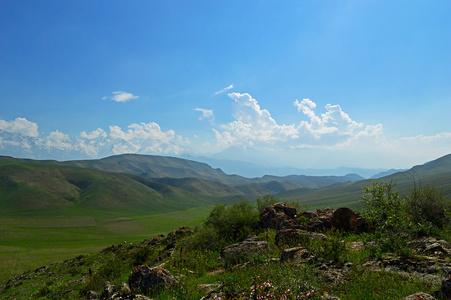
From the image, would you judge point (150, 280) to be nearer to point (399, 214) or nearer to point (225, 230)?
point (225, 230)

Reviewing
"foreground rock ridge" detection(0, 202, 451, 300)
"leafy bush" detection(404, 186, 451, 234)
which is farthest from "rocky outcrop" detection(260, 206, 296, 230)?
"leafy bush" detection(404, 186, 451, 234)

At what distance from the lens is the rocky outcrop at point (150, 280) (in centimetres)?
1245

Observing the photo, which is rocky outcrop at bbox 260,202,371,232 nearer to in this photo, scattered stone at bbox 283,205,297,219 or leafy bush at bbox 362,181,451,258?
scattered stone at bbox 283,205,297,219

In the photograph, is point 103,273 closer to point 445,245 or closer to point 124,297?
point 124,297

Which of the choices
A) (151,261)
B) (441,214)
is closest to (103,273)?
(151,261)

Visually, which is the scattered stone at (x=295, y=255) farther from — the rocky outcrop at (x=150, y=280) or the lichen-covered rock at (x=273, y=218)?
the lichen-covered rock at (x=273, y=218)

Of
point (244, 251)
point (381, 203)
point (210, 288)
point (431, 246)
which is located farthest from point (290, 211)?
point (210, 288)

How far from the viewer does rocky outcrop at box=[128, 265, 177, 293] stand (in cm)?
1245

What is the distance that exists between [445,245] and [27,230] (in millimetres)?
172211

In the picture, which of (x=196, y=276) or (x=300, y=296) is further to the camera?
(x=196, y=276)

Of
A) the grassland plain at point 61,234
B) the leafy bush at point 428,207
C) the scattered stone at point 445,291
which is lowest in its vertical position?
the grassland plain at point 61,234

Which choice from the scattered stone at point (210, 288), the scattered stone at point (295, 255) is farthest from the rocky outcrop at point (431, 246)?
the scattered stone at point (210, 288)

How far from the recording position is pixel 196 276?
1495 cm

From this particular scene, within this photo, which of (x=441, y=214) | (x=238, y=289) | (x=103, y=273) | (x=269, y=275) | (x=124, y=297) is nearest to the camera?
(x=238, y=289)
